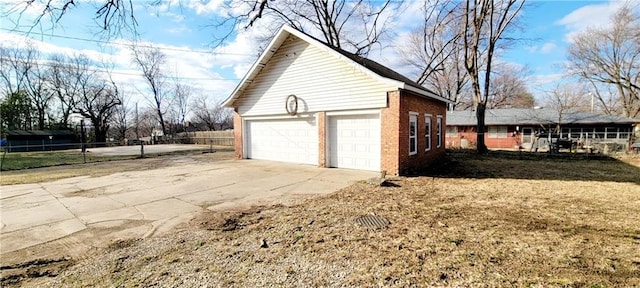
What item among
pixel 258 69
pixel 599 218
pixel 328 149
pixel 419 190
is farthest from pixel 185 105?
pixel 599 218

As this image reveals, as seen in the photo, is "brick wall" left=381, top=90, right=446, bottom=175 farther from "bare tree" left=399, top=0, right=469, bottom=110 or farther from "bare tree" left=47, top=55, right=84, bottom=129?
"bare tree" left=47, top=55, right=84, bottom=129

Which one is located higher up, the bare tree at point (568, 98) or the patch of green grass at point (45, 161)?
the bare tree at point (568, 98)

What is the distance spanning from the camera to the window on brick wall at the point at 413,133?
30.5 ft

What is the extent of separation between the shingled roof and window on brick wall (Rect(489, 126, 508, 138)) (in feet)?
2.31

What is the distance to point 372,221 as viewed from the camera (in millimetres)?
4441

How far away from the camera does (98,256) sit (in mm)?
3381

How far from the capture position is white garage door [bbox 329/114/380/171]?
915cm

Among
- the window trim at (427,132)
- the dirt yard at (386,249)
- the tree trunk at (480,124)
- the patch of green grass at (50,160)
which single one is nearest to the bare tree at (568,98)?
the tree trunk at (480,124)

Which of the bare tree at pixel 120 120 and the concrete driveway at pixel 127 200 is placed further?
the bare tree at pixel 120 120

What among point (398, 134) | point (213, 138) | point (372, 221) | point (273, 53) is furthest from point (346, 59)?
point (213, 138)

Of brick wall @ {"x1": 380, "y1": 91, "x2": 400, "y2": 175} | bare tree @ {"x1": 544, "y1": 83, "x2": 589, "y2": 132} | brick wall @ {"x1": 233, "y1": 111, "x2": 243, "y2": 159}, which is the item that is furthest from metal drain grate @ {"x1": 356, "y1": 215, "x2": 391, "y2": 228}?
bare tree @ {"x1": 544, "y1": 83, "x2": 589, "y2": 132}

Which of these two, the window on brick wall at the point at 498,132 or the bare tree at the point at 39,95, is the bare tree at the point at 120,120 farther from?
the window on brick wall at the point at 498,132

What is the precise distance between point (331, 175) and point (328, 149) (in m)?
1.69

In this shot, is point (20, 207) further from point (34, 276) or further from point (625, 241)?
point (625, 241)
